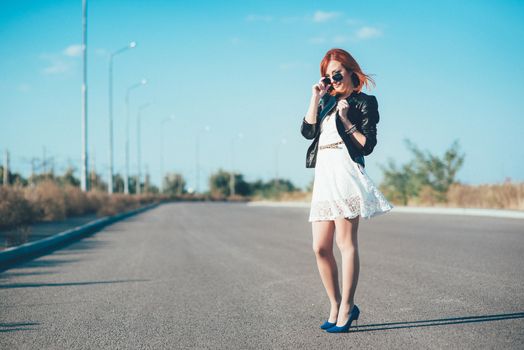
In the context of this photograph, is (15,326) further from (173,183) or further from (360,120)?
(173,183)

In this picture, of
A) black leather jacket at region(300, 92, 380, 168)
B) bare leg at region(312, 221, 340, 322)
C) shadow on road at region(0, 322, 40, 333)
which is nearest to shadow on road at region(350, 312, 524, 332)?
bare leg at region(312, 221, 340, 322)

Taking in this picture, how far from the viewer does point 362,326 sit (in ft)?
14.3

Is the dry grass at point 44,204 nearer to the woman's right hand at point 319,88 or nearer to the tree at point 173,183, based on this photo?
the woman's right hand at point 319,88

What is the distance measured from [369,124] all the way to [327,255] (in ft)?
3.21

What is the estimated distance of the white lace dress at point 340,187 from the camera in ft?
13.2

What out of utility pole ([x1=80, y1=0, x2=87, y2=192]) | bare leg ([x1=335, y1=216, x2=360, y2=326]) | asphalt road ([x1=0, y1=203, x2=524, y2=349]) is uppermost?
utility pole ([x1=80, y1=0, x2=87, y2=192])

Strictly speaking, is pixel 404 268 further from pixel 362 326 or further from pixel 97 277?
pixel 97 277

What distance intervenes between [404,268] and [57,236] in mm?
7870

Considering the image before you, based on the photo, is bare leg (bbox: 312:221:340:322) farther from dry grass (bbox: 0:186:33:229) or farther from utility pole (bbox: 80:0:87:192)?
utility pole (bbox: 80:0:87:192)

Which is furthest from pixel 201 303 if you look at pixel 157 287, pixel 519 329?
pixel 519 329

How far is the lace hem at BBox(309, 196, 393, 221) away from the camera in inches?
157

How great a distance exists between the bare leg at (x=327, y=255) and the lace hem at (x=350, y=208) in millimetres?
79

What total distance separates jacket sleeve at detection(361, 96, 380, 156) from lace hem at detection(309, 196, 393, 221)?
353 millimetres

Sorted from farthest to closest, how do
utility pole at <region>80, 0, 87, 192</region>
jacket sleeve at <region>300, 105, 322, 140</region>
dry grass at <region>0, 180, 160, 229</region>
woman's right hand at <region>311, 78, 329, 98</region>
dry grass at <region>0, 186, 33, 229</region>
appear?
utility pole at <region>80, 0, 87, 192</region> < dry grass at <region>0, 180, 160, 229</region> < dry grass at <region>0, 186, 33, 229</region> < jacket sleeve at <region>300, 105, 322, 140</region> < woman's right hand at <region>311, 78, 329, 98</region>
